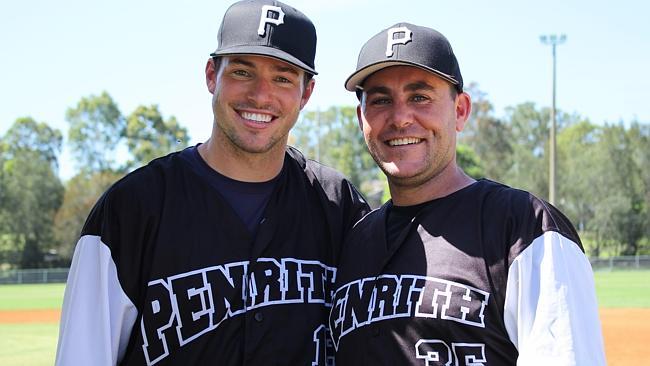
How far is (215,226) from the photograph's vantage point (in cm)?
327

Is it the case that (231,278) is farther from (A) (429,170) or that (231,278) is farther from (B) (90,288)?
(A) (429,170)

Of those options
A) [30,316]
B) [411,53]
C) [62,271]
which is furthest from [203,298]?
[62,271]

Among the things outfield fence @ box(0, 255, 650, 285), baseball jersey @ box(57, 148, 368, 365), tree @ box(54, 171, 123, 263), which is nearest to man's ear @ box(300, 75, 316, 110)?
baseball jersey @ box(57, 148, 368, 365)

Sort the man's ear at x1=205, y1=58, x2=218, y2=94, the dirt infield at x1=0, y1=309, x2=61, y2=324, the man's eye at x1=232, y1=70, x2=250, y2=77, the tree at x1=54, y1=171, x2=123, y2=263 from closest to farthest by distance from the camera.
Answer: the man's eye at x1=232, y1=70, x2=250, y2=77
the man's ear at x1=205, y1=58, x2=218, y2=94
the dirt infield at x1=0, y1=309, x2=61, y2=324
the tree at x1=54, y1=171, x2=123, y2=263

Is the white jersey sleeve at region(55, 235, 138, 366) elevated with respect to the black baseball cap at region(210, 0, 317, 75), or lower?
lower

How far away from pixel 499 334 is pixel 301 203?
49.5 inches

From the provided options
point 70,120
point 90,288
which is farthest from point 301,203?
point 70,120

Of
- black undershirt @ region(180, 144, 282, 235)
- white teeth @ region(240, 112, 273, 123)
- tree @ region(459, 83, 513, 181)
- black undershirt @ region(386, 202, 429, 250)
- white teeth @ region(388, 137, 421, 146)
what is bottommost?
black undershirt @ region(386, 202, 429, 250)

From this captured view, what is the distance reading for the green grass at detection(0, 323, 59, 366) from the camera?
1205 cm

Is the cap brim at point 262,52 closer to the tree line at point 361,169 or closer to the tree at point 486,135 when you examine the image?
the tree line at point 361,169

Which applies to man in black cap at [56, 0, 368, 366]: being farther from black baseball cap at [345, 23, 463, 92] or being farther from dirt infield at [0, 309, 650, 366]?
dirt infield at [0, 309, 650, 366]

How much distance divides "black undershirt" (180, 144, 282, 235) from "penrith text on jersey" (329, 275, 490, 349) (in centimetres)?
55

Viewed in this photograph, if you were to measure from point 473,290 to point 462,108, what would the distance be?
3.33 feet

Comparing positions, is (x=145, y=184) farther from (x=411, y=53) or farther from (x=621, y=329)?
(x=621, y=329)
